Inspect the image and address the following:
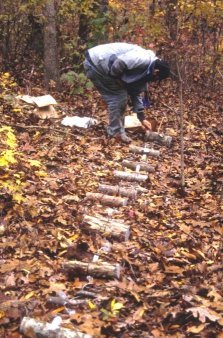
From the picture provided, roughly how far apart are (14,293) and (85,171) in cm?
282

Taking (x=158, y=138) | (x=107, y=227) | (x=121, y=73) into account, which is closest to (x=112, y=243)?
(x=107, y=227)

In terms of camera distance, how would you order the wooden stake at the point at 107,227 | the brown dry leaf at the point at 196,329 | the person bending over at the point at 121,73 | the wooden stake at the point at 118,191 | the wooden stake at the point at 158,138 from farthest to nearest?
the wooden stake at the point at 158,138 < the person bending over at the point at 121,73 < the wooden stake at the point at 118,191 < the wooden stake at the point at 107,227 < the brown dry leaf at the point at 196,329

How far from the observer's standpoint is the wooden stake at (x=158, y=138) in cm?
779

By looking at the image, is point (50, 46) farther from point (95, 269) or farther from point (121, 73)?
point (95, 269)

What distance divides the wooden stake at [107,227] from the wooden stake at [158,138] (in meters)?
3.35

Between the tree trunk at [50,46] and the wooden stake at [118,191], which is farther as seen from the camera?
the tree trunk at [50,46]

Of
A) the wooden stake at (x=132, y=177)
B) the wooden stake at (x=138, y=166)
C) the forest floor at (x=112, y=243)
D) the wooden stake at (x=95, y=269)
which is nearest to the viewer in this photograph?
the forest floor at (x=112, y=243)

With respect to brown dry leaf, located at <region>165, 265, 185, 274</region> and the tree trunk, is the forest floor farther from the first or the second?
the tree trunk

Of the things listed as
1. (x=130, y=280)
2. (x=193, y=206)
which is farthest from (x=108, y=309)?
(x=193, y=206)

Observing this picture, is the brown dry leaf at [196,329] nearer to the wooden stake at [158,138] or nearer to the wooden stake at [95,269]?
the wooden stake at [95,269]

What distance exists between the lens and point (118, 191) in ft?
18.4

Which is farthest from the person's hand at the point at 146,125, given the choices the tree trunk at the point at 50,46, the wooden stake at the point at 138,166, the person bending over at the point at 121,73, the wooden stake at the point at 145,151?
the tree trunk at the point at 50,46

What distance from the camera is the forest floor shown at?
11.1 ft

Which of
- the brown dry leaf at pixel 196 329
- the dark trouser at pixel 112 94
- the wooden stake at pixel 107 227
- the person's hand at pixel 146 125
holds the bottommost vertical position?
the brown dry leaf at pixel 196 329
